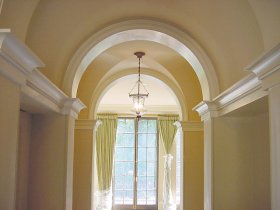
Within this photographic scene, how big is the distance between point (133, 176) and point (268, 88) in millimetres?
9850

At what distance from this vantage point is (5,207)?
3016mm

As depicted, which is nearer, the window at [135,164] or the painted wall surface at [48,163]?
the painted wall surface at [48,163]

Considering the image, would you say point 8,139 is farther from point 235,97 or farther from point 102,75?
point 102,75

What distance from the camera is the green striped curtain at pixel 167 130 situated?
495 inches

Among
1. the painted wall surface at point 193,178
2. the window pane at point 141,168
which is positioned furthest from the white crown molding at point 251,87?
the window pane at point 141,168

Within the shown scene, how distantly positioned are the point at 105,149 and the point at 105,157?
9.8 inches

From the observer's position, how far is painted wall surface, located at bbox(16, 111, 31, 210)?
4.72 meters

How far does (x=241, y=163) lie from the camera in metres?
5.05

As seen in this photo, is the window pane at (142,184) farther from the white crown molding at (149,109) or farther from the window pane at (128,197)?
the white crown molding at (149,109)

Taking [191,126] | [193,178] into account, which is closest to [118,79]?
[191,126]

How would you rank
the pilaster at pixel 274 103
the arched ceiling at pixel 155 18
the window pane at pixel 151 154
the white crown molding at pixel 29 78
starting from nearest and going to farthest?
1. the white crown molding at pixel 29 78
2. the pilaster at pixel 274 103
3. the arched ceiling at pixel 155 18
4. the window pane at pixel 151 154

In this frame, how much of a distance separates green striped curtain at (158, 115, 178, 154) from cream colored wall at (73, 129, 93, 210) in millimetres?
5801

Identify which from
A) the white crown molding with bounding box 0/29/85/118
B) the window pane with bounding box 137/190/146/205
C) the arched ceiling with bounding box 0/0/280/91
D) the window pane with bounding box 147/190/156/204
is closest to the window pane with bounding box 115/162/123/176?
the window pane with bounding box 137/190/146/205

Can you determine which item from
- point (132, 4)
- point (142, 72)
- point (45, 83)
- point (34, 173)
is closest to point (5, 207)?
point (45, 83)
